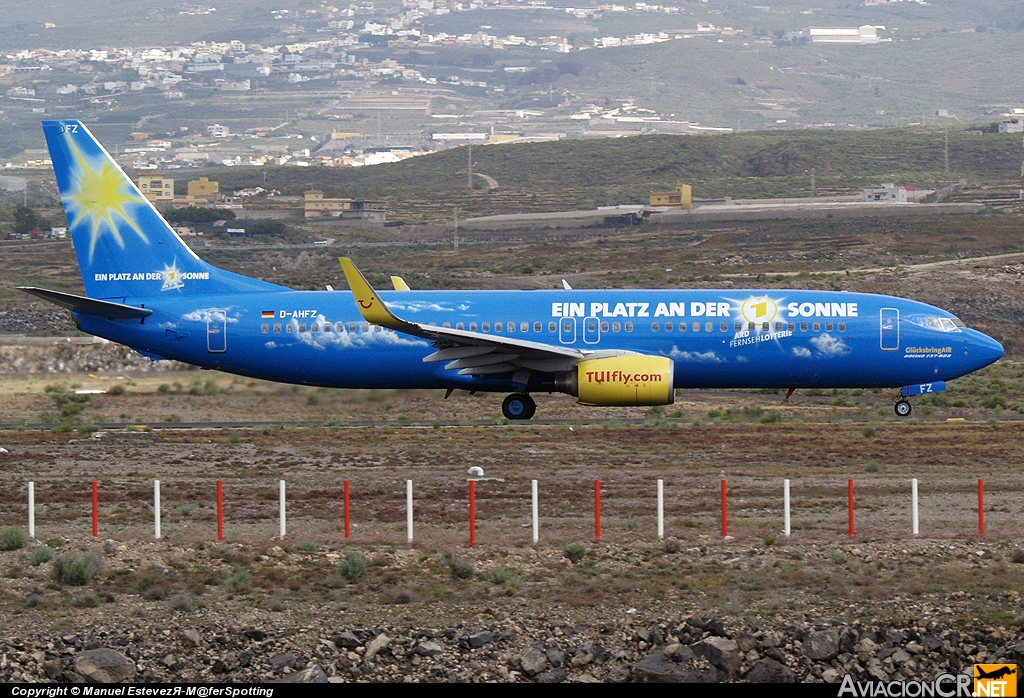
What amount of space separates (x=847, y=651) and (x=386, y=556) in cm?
719

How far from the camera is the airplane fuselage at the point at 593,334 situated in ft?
120

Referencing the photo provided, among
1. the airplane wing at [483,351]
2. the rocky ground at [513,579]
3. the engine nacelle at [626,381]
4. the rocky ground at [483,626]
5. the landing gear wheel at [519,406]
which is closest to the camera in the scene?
the rocky ground at [483,626]

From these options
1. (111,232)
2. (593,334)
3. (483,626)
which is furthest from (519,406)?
(483,626)

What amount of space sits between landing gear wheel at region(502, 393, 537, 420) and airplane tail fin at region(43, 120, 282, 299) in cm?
795

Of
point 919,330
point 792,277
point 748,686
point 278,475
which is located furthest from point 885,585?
point 792,277

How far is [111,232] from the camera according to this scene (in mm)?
37875

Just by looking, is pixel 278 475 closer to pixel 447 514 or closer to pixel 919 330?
pixel 447 514

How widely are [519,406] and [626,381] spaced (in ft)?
12.3

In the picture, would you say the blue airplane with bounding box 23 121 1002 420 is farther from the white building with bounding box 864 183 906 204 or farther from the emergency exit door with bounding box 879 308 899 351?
the white building with bounding box 864 183 906 204

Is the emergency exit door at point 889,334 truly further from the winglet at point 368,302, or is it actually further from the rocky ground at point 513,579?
the winglet at point 368,302

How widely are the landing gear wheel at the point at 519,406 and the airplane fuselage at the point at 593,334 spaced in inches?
28.8

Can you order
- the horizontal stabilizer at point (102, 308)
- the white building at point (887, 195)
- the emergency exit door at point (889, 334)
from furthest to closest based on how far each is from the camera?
the white building at point (887, 195)
the emergency exit door at point (889, 334)
the horizontal stabilizer at point (102, 308)

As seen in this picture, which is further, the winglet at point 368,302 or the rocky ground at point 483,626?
the winglet at point 368,302

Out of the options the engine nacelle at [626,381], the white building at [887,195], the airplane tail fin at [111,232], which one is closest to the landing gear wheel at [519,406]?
the engine nacelle at [626,381]
